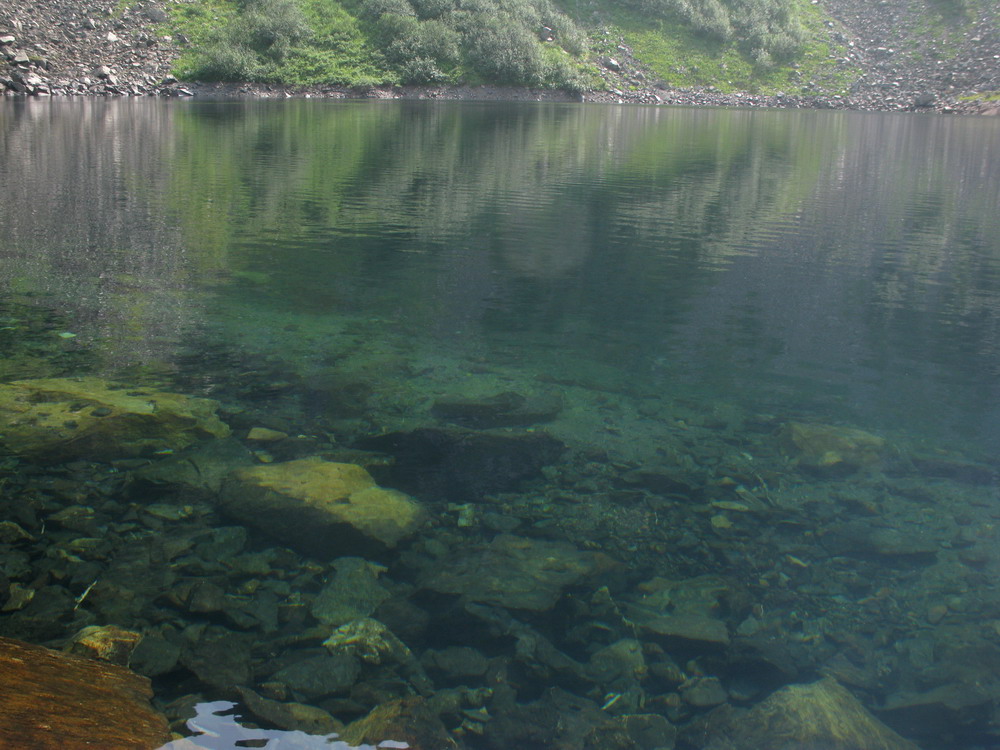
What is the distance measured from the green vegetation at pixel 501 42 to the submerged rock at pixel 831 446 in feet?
221

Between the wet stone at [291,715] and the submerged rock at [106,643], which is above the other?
the submerged rock at [106,643]

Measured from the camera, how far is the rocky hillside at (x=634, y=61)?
61.3m

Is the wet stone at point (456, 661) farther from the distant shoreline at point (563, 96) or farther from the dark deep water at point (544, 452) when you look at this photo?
the distant shoreline at point (563, 96)

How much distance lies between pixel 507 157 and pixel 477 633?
2814cm

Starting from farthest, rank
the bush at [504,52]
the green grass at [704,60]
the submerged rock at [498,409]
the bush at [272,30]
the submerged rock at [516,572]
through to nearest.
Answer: the green grass at [704,60] < the bush at [504,52] < the bush at [272,30] < the submerged rock at [498,409] < the submerged rock at [516,572]

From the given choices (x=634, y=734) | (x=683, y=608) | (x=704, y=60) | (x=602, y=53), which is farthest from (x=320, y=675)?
(x=704, y=60)

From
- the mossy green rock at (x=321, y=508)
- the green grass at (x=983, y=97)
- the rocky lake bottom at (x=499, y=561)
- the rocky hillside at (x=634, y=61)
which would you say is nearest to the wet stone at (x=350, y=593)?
the rocky lake bottom at (x=499, y=561)

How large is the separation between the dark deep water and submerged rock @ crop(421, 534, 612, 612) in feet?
0.10

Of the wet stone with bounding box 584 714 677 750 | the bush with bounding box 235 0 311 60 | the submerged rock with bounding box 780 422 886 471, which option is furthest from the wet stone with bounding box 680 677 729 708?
the bush with bounding box 235 0 311 60

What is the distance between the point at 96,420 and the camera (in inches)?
301

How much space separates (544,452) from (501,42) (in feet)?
244

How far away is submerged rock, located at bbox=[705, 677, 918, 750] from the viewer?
458 cm

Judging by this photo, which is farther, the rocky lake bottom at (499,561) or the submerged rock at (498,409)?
the submerged rock at (498,409)

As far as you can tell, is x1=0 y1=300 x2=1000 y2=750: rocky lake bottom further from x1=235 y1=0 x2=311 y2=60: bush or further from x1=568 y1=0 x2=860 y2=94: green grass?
x1=568 y1=0 x2=860 y2=94: green grass
